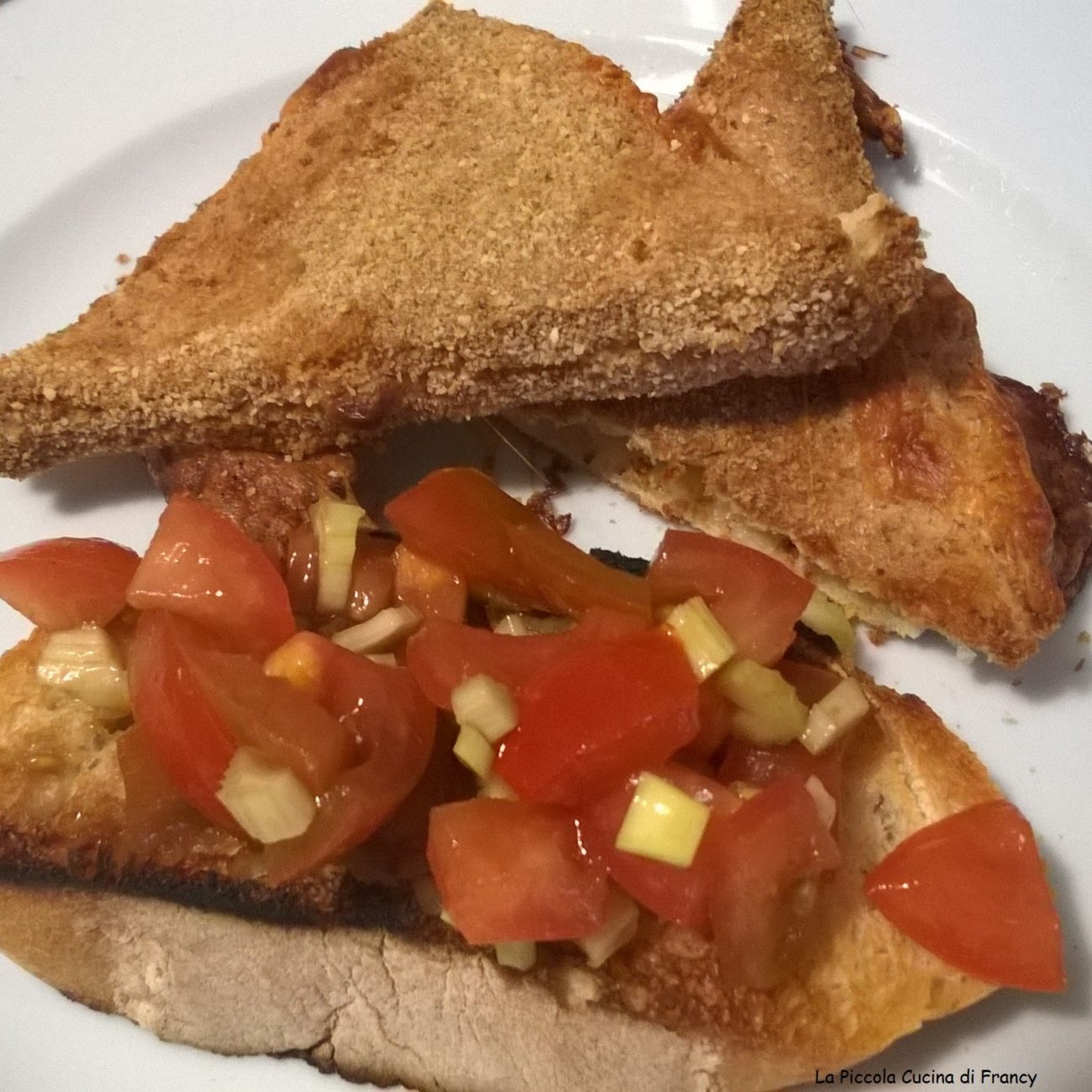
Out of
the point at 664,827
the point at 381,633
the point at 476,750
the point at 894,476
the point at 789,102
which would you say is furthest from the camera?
the point at 789,102

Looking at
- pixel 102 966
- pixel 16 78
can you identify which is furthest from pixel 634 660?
pixel 16 78

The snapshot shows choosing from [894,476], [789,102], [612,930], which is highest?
[789,102]

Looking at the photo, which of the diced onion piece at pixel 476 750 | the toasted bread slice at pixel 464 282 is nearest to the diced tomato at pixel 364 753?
the diced onion piece at pixel 476 750

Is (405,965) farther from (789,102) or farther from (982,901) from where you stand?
(789,102)

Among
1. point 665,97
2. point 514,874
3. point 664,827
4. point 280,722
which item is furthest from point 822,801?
point 665,97

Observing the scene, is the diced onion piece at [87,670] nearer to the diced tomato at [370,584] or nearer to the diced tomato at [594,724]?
the diced tomato at [370,584]

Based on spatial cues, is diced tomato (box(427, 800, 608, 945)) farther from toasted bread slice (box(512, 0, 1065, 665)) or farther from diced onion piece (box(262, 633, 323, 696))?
toasted bread slice (box(512, 0, 1065, 665))

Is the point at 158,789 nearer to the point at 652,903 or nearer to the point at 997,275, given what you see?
the point at 652,903
